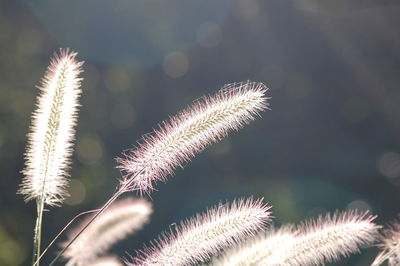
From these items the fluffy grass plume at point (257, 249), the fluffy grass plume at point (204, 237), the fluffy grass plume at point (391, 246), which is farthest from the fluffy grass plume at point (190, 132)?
the fluffy grass plume at point (391, 246)

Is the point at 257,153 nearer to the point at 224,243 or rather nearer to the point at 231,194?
the point at 231,194

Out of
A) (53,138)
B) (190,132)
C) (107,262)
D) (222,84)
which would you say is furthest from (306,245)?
(222,84)

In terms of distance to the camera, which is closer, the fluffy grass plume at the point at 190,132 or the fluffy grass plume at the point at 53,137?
the fluffy grass plume at the point at 190,132

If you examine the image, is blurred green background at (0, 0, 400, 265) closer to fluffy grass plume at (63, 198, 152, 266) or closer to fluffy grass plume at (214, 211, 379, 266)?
fluffy grass plume at (63, 198, 152, 266)

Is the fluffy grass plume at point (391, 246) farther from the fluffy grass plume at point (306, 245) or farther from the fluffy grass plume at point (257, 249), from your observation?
the fluffy grass plume at point (257, 249)

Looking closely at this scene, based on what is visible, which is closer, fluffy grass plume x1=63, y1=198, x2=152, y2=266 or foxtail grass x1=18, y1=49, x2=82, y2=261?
foxtail grass x1=18, y1=49, x2=82, y2=261

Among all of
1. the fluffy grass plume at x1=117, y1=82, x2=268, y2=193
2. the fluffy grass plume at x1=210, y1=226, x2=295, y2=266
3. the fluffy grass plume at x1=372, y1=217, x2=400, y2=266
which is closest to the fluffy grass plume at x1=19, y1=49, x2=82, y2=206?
the fluffy grass plume at x1=117, y1=82, x2=268, y2=193

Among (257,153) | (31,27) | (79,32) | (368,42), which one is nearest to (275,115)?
(257,153)
